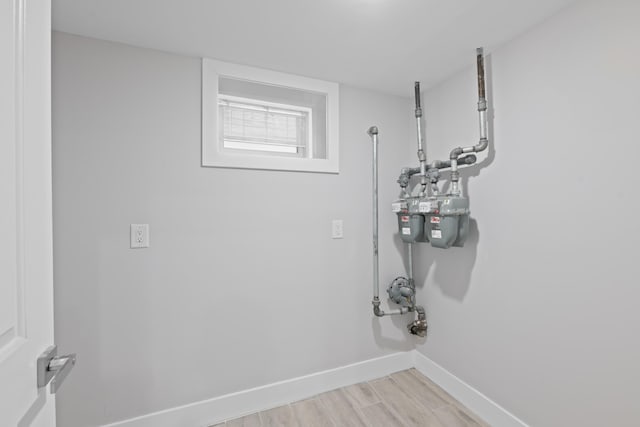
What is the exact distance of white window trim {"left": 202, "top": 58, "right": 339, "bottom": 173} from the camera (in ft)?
5.51

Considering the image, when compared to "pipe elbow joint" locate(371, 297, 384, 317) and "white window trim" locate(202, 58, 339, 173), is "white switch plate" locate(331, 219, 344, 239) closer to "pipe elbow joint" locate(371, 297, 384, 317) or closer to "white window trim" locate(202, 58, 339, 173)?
"white window trim" locate(202, 58, 339, 173)

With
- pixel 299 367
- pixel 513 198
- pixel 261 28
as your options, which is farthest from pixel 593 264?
pixel 261 28

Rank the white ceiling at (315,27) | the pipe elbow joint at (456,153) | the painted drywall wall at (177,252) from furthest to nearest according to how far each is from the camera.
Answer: the pipe elbow joint at (456,153) < the painted drywall wall at (177,252) < the white ceiling at (315,27)

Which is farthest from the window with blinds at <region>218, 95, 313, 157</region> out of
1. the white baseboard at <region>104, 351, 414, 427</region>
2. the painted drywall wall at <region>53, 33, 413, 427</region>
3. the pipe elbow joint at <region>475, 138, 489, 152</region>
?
the white baseboard at <region>104, 351, 414, 427</region>

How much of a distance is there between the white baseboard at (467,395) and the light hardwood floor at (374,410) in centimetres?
4

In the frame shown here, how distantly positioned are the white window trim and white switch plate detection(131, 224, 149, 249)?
49 centimetres

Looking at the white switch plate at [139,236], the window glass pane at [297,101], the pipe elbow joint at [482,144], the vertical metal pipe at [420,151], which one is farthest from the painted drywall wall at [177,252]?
the pipe elbow joint at [482,144]

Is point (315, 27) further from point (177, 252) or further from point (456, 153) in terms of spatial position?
point (177, 252)

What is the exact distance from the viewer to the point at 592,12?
120cm

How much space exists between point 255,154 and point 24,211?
4.50 feet

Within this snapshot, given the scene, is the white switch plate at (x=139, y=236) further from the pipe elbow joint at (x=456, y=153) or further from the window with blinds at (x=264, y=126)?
the pipe elbow joint at (x=456, y=153)

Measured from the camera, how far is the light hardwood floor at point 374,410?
1630 millimetres

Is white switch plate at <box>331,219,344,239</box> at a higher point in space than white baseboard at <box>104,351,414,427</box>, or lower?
higher

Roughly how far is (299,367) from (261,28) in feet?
6.73
